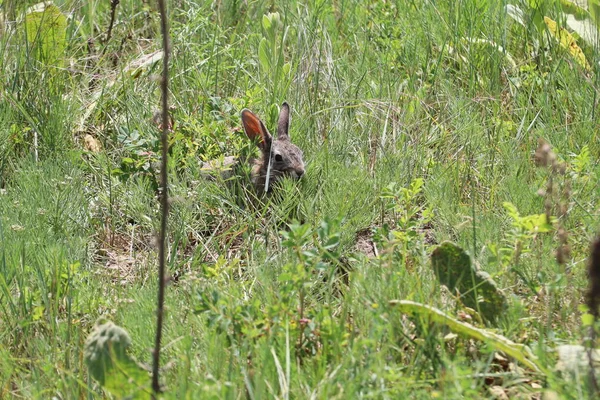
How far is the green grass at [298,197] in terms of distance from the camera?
2.92m

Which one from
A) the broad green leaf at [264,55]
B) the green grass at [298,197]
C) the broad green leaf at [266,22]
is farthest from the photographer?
the broad green leaf at [266,22]

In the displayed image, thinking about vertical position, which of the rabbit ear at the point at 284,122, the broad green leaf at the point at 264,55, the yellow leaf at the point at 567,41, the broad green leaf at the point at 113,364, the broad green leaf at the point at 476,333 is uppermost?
the yellow leaf at the point at 567,41

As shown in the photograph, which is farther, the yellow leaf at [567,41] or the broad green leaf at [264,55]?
the broad green leaf at [264,55]

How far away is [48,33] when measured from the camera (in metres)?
5.60

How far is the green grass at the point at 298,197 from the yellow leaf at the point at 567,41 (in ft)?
0.20

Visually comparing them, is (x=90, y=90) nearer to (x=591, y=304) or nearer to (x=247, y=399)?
(x=247, y=399)


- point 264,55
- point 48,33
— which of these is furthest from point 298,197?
point 48,33

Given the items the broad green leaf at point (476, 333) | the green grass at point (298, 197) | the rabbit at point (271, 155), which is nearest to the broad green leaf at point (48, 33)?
the green grass at point (298, 197)

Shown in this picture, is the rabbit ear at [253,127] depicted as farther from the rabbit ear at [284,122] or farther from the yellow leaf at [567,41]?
the yellow leaf at [567,41]

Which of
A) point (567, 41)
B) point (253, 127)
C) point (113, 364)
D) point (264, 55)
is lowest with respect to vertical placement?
point (113, 364)

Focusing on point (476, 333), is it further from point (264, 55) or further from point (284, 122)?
point (264, 55)

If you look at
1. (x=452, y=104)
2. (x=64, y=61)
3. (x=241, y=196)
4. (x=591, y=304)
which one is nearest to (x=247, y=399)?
(x=591, y=304)

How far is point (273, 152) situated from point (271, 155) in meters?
0.02

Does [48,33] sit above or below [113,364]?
above
